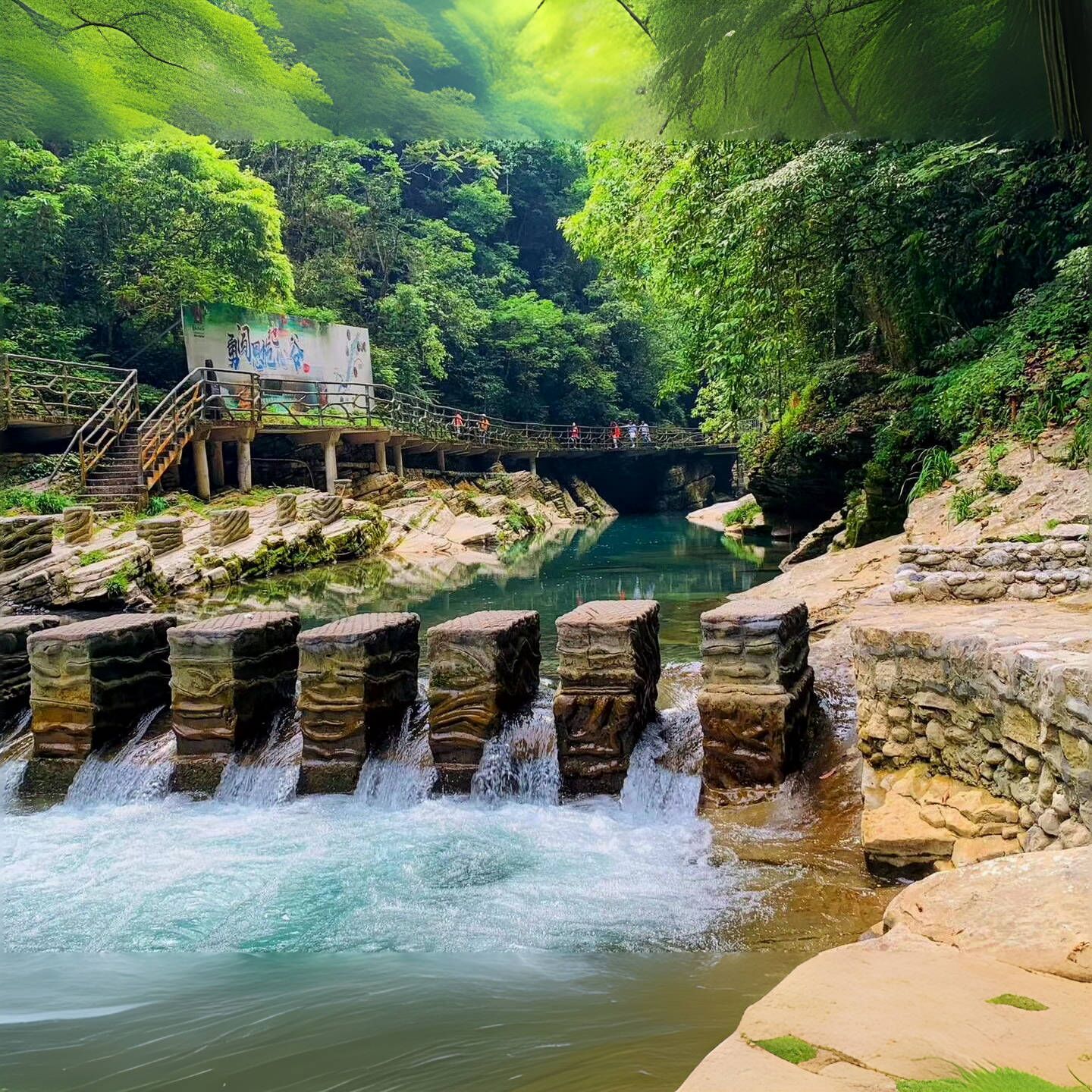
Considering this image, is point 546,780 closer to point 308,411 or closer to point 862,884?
point 862,884

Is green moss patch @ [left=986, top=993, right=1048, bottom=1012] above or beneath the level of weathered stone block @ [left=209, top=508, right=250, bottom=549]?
beneath

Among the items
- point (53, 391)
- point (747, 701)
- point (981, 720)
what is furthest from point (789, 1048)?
point (53, 391)

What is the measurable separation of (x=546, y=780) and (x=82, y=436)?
47.0ft

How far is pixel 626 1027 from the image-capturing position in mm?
2682

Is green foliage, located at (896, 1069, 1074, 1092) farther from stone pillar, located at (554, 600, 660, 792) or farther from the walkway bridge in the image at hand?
the walkway bridge

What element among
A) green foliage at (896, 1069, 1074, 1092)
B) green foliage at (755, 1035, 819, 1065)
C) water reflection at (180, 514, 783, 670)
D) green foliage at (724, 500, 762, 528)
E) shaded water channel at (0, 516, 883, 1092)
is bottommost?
shaded water channel at (0, 516, 883, 1092)

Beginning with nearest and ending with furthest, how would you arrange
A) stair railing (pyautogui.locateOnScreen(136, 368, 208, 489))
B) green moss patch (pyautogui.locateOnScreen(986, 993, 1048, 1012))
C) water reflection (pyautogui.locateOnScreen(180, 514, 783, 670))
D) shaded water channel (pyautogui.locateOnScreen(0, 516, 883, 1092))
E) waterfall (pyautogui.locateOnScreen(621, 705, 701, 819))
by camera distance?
1. green moss patch (pyautogui.locateOnScreen(986, 993, 1048, 1012))
2. shaded water channel (pyautogui.locateOnScreen(0, 516, 883, 1092))
3. waterfall (pyautogui.locateOnScreen(621, 705, 701, 819))
4. water reflection (pyautogui.locateOnScreen(180, 514, 783, 670))
5. stair railing (pyautogui.locateOnScreen(136, 368, 208, 489))

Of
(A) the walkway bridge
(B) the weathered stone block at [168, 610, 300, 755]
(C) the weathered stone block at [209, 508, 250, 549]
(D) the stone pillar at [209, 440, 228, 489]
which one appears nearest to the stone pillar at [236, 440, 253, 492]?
(A) the walkway bridge

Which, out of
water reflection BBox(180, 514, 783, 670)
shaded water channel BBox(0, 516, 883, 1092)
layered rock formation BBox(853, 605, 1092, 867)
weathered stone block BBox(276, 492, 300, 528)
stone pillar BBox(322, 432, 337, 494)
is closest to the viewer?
shaded water channel BBox(0, 516, 883, 1092)

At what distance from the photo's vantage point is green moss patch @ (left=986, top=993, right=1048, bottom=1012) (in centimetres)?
182

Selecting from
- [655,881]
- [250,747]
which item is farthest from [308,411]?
[655,881]

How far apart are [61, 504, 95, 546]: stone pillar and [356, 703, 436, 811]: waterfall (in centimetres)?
948

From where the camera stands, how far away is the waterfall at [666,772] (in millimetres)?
4617

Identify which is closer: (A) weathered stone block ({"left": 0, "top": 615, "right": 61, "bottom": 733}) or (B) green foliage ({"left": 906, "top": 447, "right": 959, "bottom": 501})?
(A) weathered stone block ({"left": 0, "top": 615, "right": 61, "bottom": 733})
